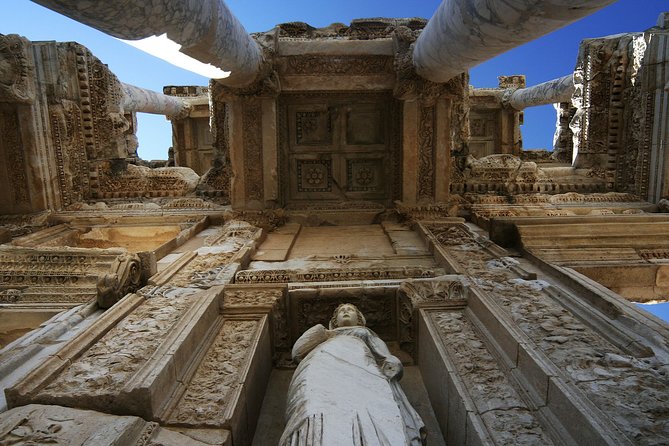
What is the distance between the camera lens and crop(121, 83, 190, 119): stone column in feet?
31.2

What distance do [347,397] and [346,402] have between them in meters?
0.05

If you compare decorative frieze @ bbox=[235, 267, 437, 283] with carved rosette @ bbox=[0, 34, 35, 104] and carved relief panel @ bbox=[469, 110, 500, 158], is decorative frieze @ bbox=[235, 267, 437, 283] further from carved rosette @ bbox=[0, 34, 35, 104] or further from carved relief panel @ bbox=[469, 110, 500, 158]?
carved relief panel @ bbox=[469, 110, 500, 158]

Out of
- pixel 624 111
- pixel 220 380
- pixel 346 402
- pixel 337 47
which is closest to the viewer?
pixel 346 402

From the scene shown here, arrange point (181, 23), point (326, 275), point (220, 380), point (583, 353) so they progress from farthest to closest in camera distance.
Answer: point (326, 275) → point (181, 23) → point (220, 380) → point (583, 353)

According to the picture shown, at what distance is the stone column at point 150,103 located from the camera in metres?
9.51

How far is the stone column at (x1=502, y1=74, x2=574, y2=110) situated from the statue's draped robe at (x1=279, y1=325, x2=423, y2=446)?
9533 millimetres

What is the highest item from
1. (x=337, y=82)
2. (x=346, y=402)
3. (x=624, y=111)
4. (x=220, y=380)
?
(x=337, y=82)

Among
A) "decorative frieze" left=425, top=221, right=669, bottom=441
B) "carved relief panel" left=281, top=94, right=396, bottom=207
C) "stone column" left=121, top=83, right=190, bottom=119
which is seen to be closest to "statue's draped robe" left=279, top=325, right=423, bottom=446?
"decorative frieze" left=425, top=221, right=669, bottom=441

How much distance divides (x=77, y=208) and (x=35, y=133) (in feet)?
4.61

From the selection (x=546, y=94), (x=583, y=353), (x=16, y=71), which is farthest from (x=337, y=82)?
(x=546, y=94)

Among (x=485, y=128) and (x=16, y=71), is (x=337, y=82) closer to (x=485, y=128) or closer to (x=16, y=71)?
(x=16, y=71)

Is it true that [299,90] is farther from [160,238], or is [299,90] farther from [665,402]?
[665,402]

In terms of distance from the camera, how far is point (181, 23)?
3.11 meters

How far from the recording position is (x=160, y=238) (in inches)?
258
